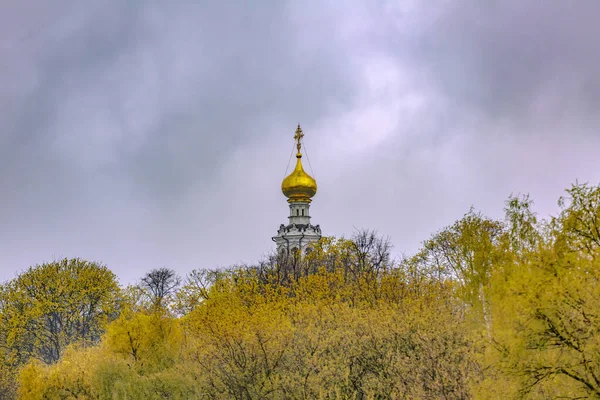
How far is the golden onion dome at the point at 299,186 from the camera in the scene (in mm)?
80312

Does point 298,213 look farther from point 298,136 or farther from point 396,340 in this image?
point 396,340

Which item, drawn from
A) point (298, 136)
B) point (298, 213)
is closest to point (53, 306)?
point (298, 213)

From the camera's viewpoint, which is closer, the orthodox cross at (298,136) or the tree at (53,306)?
the tree at (53,306)

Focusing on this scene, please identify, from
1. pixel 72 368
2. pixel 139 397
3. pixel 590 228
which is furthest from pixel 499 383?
pixel 72 368

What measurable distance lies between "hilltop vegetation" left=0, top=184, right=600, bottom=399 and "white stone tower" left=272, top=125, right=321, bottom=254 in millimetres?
38928

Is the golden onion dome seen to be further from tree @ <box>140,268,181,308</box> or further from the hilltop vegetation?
the hilltop vegetation

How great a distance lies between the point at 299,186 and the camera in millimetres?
80250

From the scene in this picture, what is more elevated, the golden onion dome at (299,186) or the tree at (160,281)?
the golden onion dome at (299,186)

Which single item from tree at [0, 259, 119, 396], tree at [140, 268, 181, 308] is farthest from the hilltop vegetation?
tree at [140, 268, 181, 308]

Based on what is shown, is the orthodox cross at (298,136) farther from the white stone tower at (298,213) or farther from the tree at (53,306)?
the tree at (53,306)

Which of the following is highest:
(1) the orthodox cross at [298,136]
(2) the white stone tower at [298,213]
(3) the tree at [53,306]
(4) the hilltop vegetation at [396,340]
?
(1) the orthodox cross at [298,136]

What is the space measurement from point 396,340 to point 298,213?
5793 cm

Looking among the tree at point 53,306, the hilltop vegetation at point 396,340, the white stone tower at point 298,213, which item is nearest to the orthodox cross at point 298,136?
the white stone tower at point 298,213

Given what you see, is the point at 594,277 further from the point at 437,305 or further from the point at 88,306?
the point at 88,306
